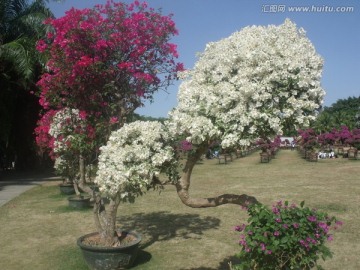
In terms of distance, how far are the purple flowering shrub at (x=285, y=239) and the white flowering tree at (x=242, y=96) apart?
0.92 meters

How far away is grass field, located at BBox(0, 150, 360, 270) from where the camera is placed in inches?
306

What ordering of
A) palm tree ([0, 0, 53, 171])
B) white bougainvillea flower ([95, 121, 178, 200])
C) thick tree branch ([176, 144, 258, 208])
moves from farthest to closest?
palm tree ([0, 0, 53, 171]) < thick tree branch ([176, 144, 258, 208]) < white bougainvillea flower ([95, 121, 178, 200])

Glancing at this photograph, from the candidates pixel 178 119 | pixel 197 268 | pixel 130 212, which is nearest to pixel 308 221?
pixel 178 119

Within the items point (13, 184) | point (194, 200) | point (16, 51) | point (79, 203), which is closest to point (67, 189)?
point (79, 203)

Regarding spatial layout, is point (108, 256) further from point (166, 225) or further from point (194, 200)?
point (166, 225)

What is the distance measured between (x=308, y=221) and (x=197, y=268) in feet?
10.3

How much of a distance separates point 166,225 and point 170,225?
101mm

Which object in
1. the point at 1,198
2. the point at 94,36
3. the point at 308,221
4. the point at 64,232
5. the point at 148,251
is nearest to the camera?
the point at 308,221

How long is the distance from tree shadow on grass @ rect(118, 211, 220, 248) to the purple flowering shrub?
4.34m

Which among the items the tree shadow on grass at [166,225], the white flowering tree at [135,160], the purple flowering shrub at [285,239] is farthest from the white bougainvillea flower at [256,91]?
the tree shadow on grass at [166,225]

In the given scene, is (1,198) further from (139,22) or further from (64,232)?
(139,22)

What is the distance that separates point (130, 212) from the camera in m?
12.2

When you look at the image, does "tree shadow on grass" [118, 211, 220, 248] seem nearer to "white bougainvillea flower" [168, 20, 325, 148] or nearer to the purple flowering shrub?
the purple flowering shrub

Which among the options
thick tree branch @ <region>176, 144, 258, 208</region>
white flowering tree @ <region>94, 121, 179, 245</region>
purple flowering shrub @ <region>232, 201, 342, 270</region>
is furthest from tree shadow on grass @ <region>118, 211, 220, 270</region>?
purple flowering shrub @ <region>232, 201, 342, 270</region>
